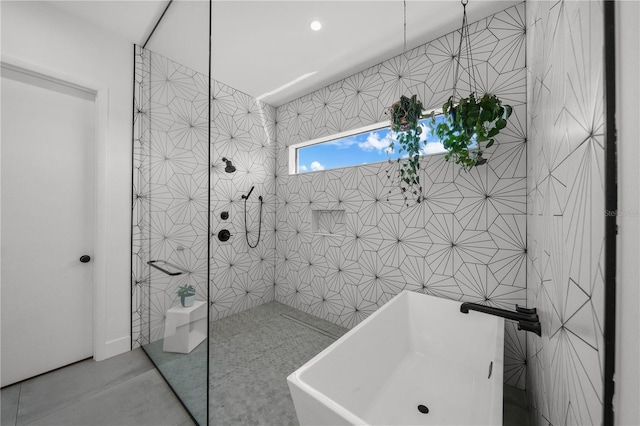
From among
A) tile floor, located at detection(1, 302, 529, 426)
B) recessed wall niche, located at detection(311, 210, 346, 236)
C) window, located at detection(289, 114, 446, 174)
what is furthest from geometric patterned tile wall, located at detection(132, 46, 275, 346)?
recessed wall niche, located at detection(311, 210, 346, 236)

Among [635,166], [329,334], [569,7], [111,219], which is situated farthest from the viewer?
[329,334]

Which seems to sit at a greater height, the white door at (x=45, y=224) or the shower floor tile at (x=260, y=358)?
the white door at (x=45, y=224)

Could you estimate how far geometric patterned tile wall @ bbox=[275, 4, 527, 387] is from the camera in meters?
1.78

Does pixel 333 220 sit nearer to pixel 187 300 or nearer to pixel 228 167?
pixel 228 167

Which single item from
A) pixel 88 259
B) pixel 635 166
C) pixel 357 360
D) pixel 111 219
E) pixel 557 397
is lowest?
pixel 357 360

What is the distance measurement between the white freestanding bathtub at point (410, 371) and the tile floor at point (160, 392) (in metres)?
0.43

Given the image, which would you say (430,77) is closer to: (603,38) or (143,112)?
(603,38)

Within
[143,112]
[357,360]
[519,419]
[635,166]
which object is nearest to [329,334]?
[357,360]

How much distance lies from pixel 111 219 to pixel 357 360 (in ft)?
7.51

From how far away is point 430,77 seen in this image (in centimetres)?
212

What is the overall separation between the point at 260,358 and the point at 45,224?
2001mm

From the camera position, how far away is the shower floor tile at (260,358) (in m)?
1.56

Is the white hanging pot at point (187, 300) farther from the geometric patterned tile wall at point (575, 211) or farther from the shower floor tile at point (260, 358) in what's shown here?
the geometric patterned tile wall at point (575, 211)

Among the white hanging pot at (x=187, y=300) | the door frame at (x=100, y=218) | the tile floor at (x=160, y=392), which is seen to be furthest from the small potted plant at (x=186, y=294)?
the door frame at (x=100, y=218)
